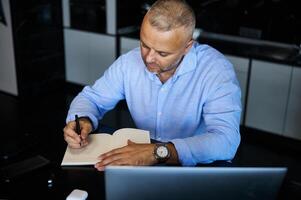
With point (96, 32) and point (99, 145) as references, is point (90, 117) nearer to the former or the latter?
point (99, 145)

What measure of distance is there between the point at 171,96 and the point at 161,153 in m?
0.37

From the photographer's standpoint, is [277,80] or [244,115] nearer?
[277,80]

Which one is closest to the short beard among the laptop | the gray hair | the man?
the man

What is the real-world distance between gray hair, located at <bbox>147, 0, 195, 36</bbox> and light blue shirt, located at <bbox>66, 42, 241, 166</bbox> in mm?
245

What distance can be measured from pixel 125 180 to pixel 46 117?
7.96ft

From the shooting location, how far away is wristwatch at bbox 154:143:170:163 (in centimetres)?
105

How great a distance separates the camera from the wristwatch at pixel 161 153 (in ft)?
3.44

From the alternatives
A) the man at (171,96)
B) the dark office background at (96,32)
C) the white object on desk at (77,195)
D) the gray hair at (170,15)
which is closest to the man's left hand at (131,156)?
the man at (171,96)

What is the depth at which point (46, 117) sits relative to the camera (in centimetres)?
300

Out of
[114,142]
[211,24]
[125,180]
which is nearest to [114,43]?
[211,24]

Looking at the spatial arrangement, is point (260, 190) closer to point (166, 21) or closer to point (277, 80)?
point (166, 21)

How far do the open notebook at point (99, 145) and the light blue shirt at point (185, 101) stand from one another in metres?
0.11

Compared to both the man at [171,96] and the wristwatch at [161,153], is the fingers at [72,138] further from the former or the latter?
the wristwatch at [161,153]

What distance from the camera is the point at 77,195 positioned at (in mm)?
940
